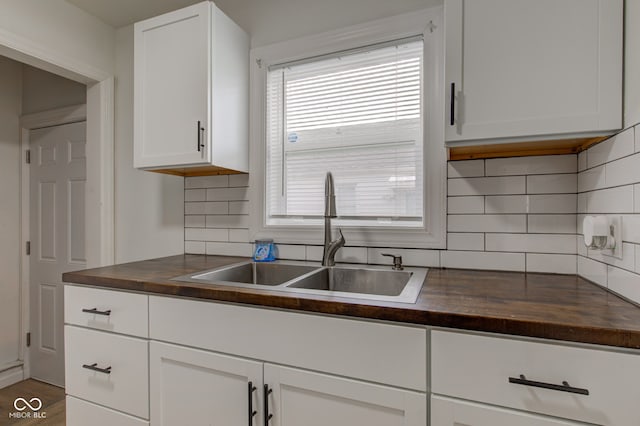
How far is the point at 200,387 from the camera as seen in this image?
3.99 feet

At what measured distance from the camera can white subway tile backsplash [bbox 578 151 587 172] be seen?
1278 millimetres

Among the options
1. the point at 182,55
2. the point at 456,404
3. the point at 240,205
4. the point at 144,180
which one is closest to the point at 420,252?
the point at 456,404

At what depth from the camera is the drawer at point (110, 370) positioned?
1.31 meters

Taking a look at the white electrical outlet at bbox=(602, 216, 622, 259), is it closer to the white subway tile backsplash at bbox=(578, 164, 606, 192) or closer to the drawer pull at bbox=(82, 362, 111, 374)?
the white subway tile backsplash at bbox=(578, 164, 606, 192)

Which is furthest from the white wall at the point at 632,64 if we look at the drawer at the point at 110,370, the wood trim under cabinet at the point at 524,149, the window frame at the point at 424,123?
the drawer at the point at 110,370

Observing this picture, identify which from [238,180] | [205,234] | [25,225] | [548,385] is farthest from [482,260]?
[25,225]

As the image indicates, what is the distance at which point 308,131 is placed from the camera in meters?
1.87

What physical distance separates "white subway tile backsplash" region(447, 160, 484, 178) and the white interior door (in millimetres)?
2594

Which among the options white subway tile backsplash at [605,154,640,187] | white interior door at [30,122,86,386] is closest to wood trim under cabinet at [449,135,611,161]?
white subway tile backsplash at [605,154,640,187]

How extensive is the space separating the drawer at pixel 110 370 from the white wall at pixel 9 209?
1.86m

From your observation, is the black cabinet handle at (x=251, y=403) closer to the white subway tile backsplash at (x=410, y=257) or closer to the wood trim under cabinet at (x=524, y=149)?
the white subway tile backsplash at (x=410, y=257)

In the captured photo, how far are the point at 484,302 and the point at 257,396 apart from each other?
0.78 m

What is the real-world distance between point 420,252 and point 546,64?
2.85ft

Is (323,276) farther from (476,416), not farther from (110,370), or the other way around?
(110,370)
